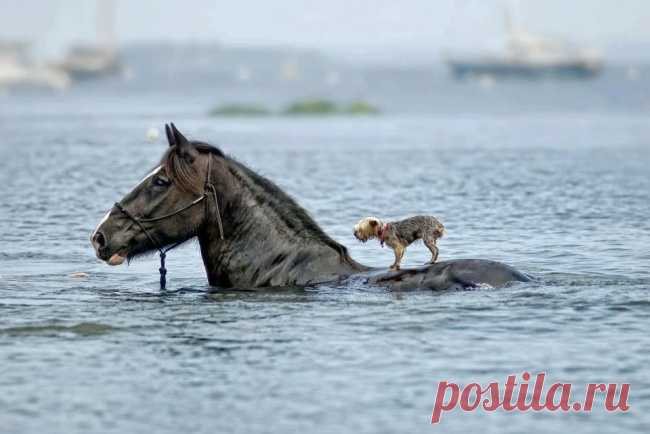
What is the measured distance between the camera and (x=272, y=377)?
1422cm

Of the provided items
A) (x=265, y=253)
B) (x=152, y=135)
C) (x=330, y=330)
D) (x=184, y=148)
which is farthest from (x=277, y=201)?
(x=152, y=135)

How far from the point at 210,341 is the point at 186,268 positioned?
6.34 meters

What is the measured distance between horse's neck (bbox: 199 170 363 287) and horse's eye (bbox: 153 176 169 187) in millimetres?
674

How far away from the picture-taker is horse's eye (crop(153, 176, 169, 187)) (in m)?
17.8

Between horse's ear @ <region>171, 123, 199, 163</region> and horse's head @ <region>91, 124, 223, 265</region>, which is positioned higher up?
horse's ear @ <region>171, 123, 199, 163</region>

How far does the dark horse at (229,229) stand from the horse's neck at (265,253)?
0.4 inches

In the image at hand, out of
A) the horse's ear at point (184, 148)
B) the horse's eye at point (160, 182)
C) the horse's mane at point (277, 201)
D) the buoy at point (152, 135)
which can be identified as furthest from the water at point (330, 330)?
the buoy at point (152, 135)

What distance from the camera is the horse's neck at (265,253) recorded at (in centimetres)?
1800

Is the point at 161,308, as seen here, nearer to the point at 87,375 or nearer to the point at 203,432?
the point at 87,375

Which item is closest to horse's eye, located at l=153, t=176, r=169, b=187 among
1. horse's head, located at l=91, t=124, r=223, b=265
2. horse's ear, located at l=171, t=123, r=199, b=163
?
horse's head, located at l=91, t=124, r=223, b=265

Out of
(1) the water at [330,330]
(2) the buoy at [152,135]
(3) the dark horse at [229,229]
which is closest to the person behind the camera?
(1) the water at [330,330]

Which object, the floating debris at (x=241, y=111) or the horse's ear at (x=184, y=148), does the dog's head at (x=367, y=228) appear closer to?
the horse's ear at (x=184, y=148)

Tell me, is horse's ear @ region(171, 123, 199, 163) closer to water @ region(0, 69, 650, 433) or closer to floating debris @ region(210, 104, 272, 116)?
water @ region(0, 69, 650, 433)

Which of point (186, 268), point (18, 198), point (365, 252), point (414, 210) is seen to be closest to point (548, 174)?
point (414, 210)
